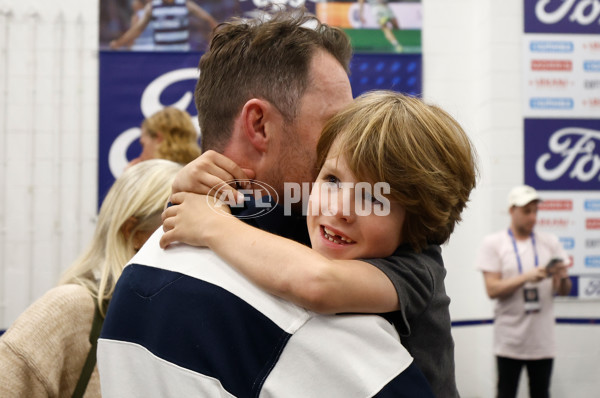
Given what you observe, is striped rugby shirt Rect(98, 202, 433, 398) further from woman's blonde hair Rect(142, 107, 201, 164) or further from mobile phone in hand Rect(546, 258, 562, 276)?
mobile phone in hand Rect(546, 258, 562, 276)

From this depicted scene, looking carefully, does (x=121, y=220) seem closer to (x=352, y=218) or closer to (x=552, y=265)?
(x=352, y=218)

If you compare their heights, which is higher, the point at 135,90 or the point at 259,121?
the point at 135,90

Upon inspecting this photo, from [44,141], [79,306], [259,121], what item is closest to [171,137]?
[44,141]

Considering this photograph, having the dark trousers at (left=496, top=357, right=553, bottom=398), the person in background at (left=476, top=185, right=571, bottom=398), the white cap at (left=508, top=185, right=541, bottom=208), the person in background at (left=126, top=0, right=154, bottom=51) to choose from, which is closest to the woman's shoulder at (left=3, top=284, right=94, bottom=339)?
the person in background at (left=476, top=185, right=571, bottom=398)

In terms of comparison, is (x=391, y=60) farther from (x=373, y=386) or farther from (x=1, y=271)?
(x=373, y=386)

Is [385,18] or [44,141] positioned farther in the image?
[385,18]

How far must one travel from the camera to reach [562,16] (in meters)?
5.14

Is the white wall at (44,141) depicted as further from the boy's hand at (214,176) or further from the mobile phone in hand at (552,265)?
the boy's hand at (214,176)

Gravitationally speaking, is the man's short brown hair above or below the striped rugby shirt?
above

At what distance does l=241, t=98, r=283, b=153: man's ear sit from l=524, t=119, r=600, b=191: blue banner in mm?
4323

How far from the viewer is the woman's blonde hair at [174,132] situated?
11.7 ft

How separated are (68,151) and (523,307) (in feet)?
11.8

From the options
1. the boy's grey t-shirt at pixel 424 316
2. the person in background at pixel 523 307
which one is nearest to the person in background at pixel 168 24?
the person in background at pixel 523 307

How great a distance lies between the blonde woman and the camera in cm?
150
